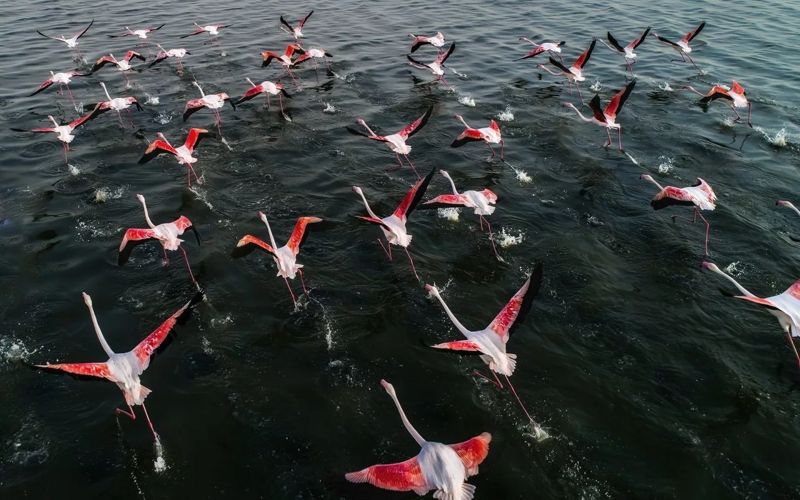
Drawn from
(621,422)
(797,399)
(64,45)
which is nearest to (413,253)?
(621,422)

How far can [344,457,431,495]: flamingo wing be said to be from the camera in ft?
14.4

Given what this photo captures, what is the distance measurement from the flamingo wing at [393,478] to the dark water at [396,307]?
0.14 m

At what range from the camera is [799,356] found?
20.7 ft

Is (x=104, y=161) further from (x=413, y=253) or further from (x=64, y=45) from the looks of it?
(x=64, y=45)

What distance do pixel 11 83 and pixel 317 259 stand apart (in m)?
15.6

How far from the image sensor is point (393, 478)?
173 inches

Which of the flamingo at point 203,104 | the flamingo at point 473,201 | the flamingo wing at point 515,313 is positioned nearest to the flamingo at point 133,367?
the flamingo wing at point 515,313

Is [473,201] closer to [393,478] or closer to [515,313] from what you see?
[515,313]

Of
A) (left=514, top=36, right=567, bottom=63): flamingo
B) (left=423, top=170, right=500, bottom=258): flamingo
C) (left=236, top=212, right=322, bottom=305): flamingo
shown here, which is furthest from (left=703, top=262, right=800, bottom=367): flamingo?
(left=514, top=36, right=567, bottom=63): flamingo

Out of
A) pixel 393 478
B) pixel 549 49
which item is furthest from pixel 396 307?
pixel 549 49

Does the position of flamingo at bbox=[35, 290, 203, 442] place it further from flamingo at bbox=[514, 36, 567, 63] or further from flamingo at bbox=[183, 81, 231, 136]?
flamingo at bbox=[514, 36, 567, 63]

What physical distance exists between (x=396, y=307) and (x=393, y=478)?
307 centimetres

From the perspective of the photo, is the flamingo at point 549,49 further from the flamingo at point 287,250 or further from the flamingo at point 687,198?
the flamingo at point 287,250

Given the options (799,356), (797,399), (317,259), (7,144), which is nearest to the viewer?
(797,399)
